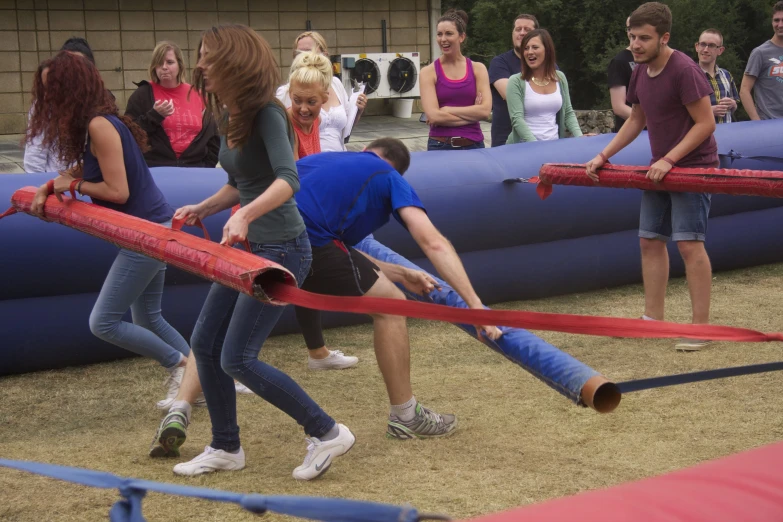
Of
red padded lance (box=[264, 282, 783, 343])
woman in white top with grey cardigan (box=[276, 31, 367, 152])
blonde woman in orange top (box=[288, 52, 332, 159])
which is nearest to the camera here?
red padded lance (box=[264, 282, 783, 343])

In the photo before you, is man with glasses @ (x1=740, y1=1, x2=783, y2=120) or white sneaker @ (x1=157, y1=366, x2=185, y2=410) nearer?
white sneaker @ (x1=157, y1=366, x2=185, y2=410)

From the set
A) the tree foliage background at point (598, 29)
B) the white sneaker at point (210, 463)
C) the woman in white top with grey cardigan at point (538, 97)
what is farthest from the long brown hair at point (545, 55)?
the tree foliage background at point (598, 29)

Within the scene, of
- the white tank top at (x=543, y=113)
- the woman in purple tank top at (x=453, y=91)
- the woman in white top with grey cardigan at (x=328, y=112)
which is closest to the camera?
the woman in white top with grey cardigan at (x=328, y=112)

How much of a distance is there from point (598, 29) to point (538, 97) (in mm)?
12556

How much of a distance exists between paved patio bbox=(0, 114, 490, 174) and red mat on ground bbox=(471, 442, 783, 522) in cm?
893

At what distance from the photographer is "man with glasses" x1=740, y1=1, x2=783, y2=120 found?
7816 mm

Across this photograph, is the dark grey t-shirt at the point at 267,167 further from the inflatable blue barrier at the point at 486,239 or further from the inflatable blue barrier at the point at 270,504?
the inflatable blue barrier at the point at 486,239

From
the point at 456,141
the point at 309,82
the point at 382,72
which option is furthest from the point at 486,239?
the point at 382,72

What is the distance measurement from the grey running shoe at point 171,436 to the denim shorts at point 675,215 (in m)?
2.87

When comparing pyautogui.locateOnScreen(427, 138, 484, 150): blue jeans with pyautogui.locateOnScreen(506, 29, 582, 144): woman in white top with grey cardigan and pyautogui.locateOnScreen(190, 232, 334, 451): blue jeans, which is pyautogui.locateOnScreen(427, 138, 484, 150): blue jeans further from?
pyautogui.locateOnScreen(190, 232, 334, 451): blue jeans

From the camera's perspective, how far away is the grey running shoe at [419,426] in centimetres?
400

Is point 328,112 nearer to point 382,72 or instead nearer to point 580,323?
point 580,323

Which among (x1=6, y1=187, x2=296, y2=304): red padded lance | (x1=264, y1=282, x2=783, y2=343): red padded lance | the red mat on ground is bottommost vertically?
the red mat on ground

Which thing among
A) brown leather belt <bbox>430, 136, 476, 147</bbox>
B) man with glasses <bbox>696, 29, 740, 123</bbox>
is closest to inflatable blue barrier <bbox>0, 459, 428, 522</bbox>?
brown leather belt <bbox>430, 136, 476, 147</bbox>
